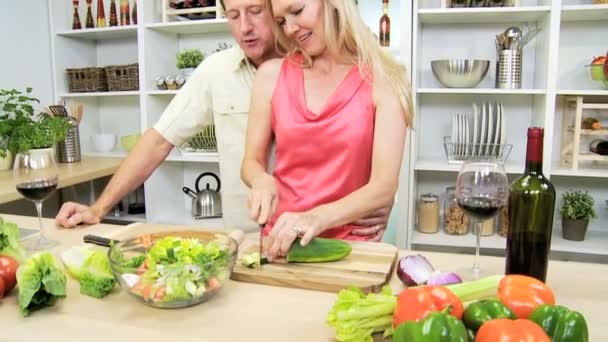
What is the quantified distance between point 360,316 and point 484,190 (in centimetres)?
40

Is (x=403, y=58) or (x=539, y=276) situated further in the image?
(x=403, y=58)

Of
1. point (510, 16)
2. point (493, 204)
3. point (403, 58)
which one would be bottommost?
point (493, 204)

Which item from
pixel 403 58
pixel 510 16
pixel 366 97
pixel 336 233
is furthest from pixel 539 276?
pixel 510 16

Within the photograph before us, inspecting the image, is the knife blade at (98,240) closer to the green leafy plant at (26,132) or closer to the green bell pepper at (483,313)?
the green bell pepper at (483,313)

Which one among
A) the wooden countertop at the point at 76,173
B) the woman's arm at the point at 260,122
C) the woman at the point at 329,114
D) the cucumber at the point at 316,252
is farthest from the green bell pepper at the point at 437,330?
the wooden countertop at the point at 76,173

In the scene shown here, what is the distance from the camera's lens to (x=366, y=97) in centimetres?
136

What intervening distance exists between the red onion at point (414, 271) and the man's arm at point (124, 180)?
0.90 metres

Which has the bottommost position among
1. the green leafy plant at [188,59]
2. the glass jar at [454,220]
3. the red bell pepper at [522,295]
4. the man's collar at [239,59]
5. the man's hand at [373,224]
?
the glass jar at [454,220]

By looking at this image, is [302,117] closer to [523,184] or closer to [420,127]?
[523,184]

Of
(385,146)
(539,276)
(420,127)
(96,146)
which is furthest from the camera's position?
(96,146)

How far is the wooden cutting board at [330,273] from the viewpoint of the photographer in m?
0.93

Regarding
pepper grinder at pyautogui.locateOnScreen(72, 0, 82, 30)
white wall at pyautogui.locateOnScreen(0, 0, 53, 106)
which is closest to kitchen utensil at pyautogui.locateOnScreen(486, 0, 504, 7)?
pepper grinder at pyautogui.locateOnScreen(72, 0, 82, 30)

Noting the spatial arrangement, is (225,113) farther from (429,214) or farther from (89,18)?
(89,18)

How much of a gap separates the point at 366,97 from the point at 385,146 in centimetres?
15
